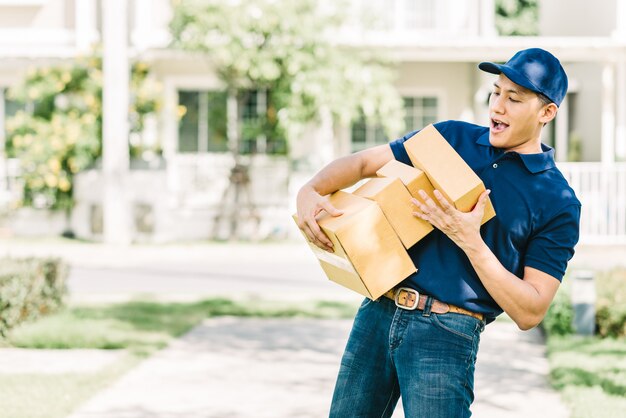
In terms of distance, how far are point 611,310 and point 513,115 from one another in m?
5.48

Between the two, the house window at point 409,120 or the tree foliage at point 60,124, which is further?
the house window at point 409,120

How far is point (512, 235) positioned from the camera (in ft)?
10.3

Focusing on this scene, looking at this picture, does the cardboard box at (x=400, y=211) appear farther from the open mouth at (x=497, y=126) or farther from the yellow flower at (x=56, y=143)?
the yellow flower at (x=56, y=143)

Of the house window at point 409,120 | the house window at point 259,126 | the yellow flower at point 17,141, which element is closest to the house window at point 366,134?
the house window at point 409,120

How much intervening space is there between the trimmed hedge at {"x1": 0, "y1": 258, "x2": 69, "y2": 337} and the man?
217 inches

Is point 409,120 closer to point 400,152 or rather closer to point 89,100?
point 89,100

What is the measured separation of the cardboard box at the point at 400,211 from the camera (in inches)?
124

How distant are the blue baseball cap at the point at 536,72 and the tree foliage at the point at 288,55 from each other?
13811 millimetres

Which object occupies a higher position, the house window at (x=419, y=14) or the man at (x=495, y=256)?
the house window at (x=419, y=14)

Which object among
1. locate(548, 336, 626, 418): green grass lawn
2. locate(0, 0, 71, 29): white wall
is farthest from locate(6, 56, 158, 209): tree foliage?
locate(548, 336, 626, 418): green grass lawn

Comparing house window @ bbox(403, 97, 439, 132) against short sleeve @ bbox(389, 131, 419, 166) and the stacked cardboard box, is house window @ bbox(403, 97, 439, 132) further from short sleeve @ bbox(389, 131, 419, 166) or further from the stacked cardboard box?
the stacked cardboard box

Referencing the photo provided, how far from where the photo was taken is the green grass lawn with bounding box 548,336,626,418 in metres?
5.92

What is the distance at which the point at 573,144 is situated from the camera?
20656mm

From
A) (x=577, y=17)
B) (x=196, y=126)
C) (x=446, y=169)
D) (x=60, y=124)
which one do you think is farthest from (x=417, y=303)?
(x=577, y=17)
